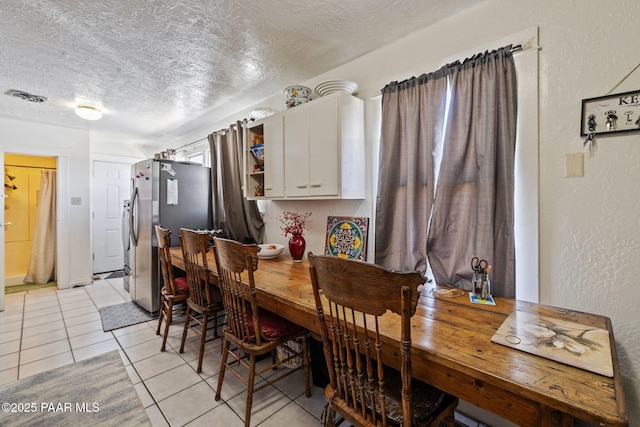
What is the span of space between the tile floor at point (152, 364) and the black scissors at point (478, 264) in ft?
2.98

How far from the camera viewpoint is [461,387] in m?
0.92

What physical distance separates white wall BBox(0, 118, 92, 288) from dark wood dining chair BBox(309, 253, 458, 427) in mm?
4837

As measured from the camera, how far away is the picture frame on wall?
122 cm

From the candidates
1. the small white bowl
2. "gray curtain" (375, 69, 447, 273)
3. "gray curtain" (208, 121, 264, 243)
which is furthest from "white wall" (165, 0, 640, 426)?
"gray curtain" (208, 121, 264, 243)

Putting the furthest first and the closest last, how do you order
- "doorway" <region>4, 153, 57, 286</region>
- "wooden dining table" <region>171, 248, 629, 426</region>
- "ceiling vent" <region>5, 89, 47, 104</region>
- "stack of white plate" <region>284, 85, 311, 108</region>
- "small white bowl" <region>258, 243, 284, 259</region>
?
"doorway" <region>4, 153, 57, 286</region>, "ceiling vent" <region>5, 89, 47, 104</region>, "small white bowl" <region>258, 243, 284, 259</region>, "stack of white plate" <region>284, 85, 311, 108</region>, "wooden dining table" <region>171, 248, 629, 426</region>

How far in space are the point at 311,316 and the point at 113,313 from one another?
3071mm

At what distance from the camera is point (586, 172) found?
1331 mm

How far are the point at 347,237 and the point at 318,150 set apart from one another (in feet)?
2.35

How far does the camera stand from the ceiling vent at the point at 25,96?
2.86m

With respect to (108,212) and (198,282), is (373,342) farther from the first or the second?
(108,212)

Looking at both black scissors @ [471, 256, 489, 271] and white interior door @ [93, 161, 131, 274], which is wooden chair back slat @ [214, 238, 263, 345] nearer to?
black scissors @ [471, 256, 489, 271]

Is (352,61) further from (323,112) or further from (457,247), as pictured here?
(457,247)

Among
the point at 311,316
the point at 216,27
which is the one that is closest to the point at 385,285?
the point at 311,316

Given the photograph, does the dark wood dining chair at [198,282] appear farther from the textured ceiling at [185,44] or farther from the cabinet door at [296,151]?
the textured ceiling at [185,44]
